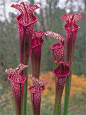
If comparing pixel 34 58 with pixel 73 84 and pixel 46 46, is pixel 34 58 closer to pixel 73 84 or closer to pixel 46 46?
pixel 46 46

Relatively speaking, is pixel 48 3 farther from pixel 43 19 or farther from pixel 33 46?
pixel 33 46

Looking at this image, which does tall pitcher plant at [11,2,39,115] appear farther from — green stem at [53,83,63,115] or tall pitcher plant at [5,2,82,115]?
green stem at [53,83,63,115]

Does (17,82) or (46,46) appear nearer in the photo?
(17,82)

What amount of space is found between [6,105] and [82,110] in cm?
92

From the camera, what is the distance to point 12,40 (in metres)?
1.91

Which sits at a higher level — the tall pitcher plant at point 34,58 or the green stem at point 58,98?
the tall pitcher plant at point 34,58

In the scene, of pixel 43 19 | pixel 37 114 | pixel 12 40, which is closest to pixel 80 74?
pixel 43 19

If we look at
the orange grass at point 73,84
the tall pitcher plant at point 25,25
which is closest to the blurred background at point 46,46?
the orange grass at point 73,84

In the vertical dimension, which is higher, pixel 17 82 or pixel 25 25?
pixel 25 25

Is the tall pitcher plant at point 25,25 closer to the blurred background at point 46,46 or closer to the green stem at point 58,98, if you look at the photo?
the green stem at point 58,98

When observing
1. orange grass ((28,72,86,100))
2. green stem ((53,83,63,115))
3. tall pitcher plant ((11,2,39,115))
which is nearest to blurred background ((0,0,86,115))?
orange grass ((28,72,86,100))

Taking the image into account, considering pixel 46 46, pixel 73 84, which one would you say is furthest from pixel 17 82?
pixel 73 84

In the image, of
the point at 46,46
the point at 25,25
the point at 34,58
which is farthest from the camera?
the point at 46,46

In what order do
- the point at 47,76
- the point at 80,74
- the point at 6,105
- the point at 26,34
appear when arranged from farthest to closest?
the point at 80,74 → the point at 47,76 → the point at 6,105 → the point at 26,34
